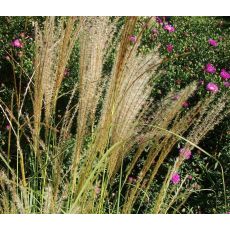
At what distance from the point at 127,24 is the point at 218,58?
6.00 ft

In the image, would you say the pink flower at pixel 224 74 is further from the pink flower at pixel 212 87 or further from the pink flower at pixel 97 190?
the pink flower at pixel 97 190

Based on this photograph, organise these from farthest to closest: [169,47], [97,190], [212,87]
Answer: [169,47]
[212,87]
[97,190]

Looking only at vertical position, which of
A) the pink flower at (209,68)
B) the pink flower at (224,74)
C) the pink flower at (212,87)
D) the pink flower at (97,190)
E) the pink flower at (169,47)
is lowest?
the pink flower at (97,190)

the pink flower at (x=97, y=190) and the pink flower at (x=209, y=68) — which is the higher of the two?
the pink flower at (x=209, y=68)

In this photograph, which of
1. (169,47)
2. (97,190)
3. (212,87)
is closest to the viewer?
(97,190)

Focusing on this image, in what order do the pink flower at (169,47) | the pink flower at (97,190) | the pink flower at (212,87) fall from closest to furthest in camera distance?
1. the pink flower at (97,190)
2. the pink flower at (212,87)
3. the pink flower at (169,47)

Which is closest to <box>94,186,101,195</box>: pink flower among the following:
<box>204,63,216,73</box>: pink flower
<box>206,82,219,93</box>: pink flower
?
<box>206,82,219,93</box>: pink flower

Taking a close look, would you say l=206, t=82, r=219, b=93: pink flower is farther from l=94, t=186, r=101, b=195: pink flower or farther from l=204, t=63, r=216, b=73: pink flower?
l=94, t=186, r=101, b=195: pink flower

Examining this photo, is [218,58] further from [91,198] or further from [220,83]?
[91,198]

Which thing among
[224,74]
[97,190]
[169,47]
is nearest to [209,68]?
[224,74]

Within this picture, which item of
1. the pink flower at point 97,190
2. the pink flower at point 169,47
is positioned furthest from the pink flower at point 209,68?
the pink flower at point 97,190

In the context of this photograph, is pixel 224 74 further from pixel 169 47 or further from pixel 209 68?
pixel 169 47
